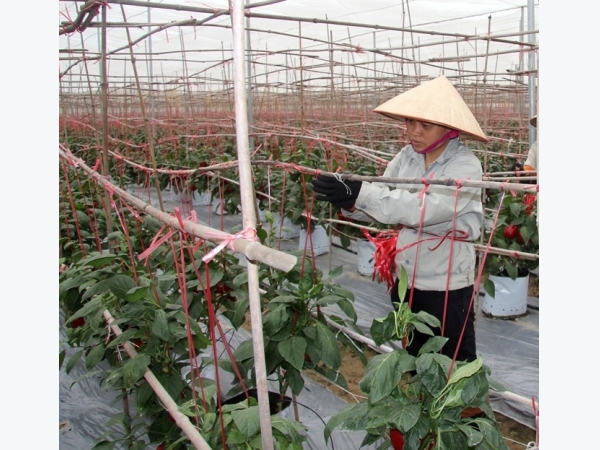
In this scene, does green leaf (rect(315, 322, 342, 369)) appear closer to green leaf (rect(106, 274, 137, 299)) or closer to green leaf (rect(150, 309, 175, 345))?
green leaf (rect(150, 309, 175, 345))

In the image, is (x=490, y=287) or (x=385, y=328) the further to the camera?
(x=490, y=287)

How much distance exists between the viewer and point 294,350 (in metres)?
1.65

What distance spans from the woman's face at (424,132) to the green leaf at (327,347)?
2.63ft

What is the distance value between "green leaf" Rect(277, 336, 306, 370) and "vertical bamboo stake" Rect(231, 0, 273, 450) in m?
0.50

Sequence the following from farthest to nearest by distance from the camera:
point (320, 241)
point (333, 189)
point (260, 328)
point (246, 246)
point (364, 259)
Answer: point (320, 241), point (364, 259), point (333, 189), point (260, 328), point (246, 246)

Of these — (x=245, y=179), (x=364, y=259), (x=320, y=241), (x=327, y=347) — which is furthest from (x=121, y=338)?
(x=320, y=241)

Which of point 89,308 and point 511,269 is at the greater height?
point 89,308

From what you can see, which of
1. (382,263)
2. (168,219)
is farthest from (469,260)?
(168,219)

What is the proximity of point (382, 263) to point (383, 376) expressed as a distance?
99 centimetres

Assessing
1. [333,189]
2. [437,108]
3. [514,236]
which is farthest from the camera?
[514,236]

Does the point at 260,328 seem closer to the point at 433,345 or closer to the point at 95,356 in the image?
the point at 433,345

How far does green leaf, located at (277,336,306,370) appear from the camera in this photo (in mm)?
1620

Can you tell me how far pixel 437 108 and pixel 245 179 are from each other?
111cm

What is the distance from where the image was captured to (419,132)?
6.54ft
